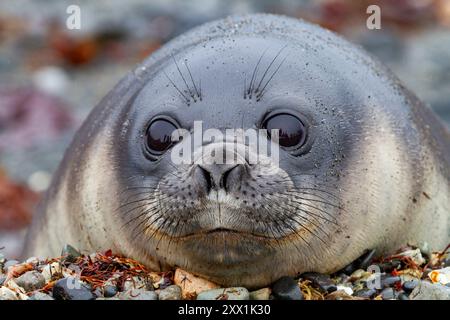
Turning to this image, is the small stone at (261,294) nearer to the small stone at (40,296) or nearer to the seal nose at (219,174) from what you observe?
the seal nose at (219,174)

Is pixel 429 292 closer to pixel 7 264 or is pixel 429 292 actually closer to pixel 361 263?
pixel 361 263

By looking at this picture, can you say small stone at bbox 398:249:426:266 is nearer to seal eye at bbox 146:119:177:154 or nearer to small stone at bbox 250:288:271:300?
small stone at bbox 250:288:271:300

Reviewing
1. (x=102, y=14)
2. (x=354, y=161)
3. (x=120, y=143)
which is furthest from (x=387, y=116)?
(x=102, y=14)

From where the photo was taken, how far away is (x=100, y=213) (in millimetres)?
5898

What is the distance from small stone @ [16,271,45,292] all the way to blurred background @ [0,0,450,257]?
691cm

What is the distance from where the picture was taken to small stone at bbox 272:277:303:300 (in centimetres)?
509

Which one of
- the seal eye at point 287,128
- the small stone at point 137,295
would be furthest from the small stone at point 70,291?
the seal eye at point 287,128

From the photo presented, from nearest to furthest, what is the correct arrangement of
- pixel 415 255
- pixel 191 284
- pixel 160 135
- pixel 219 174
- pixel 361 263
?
pixel 219 174, pixel 191 284, pixel 160 135, pixel 361 263, pixel 415 255

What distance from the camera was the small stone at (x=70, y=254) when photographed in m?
5.70

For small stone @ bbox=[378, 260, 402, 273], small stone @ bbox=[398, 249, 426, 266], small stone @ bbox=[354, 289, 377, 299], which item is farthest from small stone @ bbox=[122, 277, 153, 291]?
small stone @ bbox=[398, 249, 426, 266]

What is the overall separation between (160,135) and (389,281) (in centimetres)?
145

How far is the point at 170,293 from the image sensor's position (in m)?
5.16

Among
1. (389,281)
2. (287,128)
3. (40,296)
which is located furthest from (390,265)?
(40,296)

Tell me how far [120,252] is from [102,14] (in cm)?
1360
